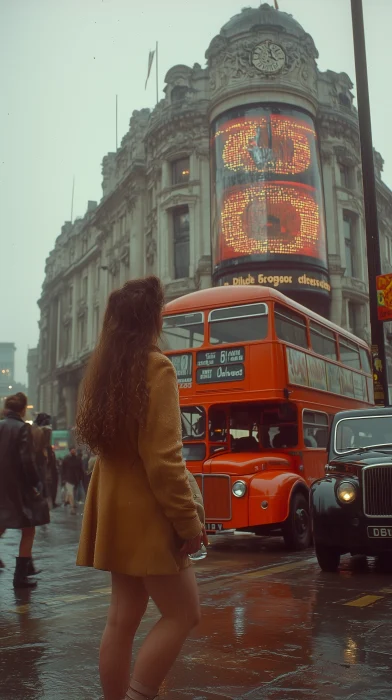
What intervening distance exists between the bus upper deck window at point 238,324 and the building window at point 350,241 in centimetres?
2430

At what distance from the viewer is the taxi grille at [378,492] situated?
678 cm

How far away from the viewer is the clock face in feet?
100

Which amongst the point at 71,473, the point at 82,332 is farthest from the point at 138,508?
the point at 82,332

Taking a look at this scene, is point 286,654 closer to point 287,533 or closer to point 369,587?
point 369,587

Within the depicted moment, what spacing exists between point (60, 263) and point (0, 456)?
56314mm

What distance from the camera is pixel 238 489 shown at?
9406mm

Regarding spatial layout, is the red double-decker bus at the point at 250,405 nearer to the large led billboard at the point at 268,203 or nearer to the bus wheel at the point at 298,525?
the bus wheel at the point at 298,525

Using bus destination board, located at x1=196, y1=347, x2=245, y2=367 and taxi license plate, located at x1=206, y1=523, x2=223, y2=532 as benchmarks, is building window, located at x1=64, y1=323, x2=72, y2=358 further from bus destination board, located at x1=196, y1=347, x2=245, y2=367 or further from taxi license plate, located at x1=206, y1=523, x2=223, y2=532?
taxi license plate, located at x1=206, y1=523, x2=223, y2=532

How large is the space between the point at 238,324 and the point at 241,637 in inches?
255

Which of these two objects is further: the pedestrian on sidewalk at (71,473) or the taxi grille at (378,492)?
the pedestrian on sidewalk at (71,473)

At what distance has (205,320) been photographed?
35.6ft

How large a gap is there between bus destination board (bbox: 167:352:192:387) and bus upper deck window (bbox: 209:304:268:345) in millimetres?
507

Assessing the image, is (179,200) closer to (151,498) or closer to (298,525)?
(298,525)

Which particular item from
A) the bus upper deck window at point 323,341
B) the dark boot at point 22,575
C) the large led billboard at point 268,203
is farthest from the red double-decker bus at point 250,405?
the large led billboard at point 268,203
